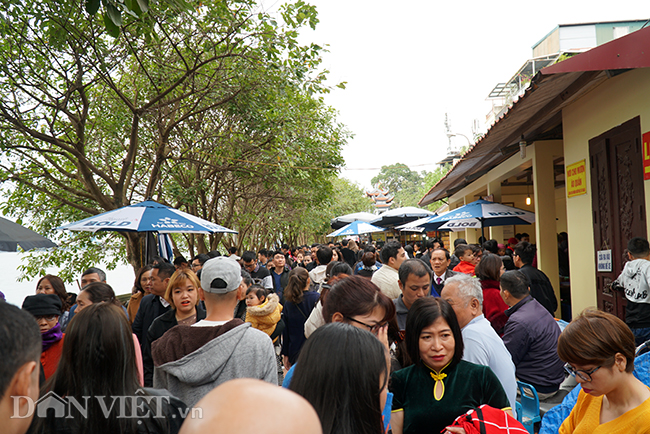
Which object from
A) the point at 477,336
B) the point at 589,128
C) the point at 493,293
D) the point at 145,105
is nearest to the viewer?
the point at 477,336

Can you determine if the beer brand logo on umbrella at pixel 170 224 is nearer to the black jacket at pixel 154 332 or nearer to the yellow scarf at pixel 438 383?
the black jacket at pixel 154 332

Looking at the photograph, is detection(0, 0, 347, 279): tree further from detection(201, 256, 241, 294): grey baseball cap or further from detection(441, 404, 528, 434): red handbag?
detection(441, 404, 528, 434): red handbag

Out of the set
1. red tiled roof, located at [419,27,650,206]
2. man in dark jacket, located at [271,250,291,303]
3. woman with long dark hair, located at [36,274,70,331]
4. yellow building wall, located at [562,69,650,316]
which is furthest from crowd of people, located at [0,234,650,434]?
man in dark jacket, located at [271,250,291,303]

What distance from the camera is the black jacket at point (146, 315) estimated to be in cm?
479

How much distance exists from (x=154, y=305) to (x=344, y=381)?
3.88 m

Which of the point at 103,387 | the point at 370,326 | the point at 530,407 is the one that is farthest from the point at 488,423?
the point at 530,407

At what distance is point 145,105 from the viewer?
9820 mm

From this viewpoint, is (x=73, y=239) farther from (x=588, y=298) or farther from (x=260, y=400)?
(x=260, y=400)

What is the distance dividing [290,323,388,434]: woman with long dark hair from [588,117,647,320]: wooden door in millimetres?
5805

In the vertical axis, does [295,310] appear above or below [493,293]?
below

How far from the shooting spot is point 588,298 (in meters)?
7.73

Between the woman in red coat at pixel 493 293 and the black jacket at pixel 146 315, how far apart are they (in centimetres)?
368

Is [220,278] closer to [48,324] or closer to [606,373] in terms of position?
[48,324]

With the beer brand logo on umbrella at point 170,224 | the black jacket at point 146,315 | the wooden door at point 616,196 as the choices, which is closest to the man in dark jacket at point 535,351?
the wooden door at point 616,196
